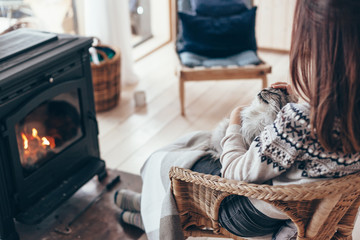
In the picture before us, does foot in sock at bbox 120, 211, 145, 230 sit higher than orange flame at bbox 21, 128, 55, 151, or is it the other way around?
orange flame at bbox 21, 128, 55, 151

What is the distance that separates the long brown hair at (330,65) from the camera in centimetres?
99

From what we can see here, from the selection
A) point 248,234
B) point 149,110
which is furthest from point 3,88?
point 149,110

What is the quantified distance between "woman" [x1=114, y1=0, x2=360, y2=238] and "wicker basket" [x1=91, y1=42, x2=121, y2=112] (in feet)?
5.60

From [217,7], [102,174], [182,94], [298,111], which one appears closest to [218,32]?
[217,7]

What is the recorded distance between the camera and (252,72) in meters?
2.89

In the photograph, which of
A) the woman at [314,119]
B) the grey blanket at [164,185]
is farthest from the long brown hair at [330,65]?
the grey blanket at [164,185]

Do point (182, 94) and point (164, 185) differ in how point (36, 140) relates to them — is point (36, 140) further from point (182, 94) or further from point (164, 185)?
point (182, 94)

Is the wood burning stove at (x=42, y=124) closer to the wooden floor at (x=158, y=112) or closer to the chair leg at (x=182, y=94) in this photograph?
the wooden floor at (x=158, y=112)

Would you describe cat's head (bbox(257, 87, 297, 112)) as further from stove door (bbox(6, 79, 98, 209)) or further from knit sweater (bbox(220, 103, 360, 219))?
stove door (bbox(6, 79, 98, 209))

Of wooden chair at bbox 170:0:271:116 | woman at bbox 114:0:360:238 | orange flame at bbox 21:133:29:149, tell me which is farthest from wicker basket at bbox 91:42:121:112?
woman at bbox 114:0:360:238

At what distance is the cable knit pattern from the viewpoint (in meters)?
1.11

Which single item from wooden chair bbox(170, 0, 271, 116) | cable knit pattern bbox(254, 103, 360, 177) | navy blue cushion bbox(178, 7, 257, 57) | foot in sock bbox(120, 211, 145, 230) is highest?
cable knit pattern bbox(254, 103, 360, 177)

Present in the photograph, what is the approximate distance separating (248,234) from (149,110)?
6.03 feet

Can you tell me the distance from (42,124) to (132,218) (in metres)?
0.57
